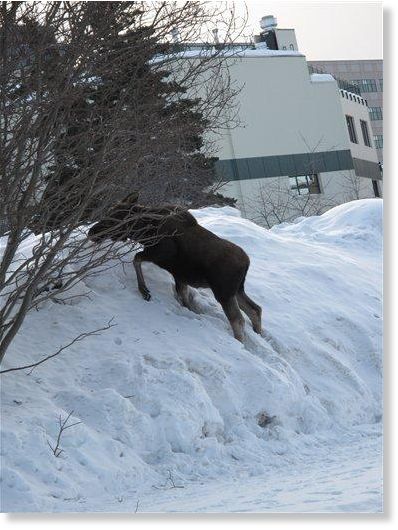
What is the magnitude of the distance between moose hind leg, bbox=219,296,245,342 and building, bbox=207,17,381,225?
31.7 metres

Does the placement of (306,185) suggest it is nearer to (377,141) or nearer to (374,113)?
(374,113)

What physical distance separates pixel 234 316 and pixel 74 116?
3.47 metres

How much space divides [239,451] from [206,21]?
171 inches

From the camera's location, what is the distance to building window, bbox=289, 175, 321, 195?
4884 cm

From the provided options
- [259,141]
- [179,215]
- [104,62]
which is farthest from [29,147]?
[259,141]

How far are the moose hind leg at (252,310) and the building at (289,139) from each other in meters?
31.2

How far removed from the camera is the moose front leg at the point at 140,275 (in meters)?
12.2

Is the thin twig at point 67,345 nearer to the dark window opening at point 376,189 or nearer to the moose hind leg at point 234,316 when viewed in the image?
the moose hind leg at point 234,316

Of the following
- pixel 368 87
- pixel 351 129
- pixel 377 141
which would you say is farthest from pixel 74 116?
pixel 377 141

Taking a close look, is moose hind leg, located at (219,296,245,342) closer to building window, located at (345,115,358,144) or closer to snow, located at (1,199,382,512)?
snow, located at (1,199,382,512)

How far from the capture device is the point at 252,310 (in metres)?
12.6

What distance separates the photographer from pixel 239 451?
10102mm

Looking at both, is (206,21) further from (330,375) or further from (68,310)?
(330,375)

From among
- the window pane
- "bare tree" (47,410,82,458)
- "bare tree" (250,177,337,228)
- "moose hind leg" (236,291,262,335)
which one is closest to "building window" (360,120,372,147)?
the window pane
